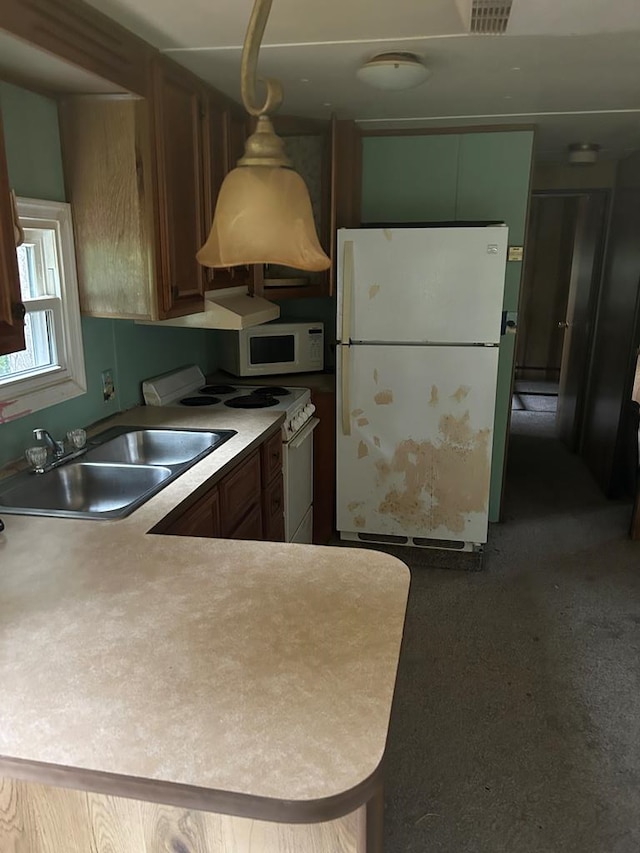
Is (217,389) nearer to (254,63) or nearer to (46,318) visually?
(46,318)

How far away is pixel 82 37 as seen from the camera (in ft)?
5.88

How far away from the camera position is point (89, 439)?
2406 millimetres

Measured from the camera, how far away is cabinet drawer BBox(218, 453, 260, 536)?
224 cm

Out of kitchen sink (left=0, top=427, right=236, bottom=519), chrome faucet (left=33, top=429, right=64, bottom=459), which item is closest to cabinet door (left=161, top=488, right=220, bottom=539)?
kitchen sink (left=0, top=427, right=236, bottom=519)

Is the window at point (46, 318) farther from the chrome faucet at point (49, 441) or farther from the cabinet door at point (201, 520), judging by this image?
the cabinet door at point (201, 520)

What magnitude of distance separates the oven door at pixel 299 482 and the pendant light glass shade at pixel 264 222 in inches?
67.2

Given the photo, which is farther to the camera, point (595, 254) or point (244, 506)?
point (595, 254)

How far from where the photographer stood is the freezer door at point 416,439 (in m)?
3.25

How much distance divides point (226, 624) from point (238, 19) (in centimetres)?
166

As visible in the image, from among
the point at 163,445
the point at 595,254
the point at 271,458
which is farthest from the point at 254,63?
the point at 595,254

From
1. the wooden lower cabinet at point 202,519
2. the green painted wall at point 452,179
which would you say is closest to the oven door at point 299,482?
the wooden lower cabinet at point 202,519

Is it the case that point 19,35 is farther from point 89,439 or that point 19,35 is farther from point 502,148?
point 502,148

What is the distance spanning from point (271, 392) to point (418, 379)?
0.74 meters

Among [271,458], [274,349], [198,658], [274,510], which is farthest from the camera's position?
[274,349]
